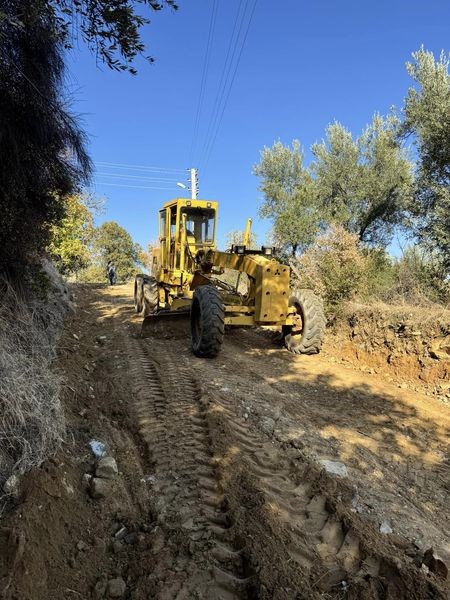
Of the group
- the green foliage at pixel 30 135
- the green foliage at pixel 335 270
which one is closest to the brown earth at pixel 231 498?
the green foliage at pixel 30 135

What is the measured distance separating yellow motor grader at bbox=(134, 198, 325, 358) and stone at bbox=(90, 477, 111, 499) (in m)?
4.40

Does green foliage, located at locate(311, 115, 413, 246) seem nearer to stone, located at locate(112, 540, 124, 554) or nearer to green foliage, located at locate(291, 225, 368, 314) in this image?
green foliage, located at locate(291, 225, 368, 314)

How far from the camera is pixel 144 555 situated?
2738 mm

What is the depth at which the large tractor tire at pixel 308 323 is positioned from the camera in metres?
8.70

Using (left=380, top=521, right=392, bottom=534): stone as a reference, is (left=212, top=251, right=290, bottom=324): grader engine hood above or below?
above

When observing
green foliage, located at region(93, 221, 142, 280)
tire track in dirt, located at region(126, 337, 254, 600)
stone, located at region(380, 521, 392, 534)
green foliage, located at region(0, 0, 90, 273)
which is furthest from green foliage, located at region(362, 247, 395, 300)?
green foliage, located at region(93, 221, 142, 280)

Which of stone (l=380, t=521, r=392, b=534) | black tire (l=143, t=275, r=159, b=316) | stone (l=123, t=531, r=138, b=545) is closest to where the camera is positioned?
stone (l=123, t=531, r=138, b=545)

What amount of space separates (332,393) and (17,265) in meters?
4.82

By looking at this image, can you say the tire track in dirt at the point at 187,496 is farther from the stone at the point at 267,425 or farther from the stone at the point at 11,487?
the stone at the point at 11,487

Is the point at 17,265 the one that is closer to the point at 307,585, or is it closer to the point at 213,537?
the point at 213,537

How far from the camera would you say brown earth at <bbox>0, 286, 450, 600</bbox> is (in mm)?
2545

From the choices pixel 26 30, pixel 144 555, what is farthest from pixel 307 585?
pixel 26 30

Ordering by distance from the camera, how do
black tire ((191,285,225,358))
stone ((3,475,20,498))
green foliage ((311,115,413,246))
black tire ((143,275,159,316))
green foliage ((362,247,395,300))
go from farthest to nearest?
green foliage ((311,115,413,246)) < black tire ((143,275,159,316)) < green foliage ((362,247,395,300)) < black tire ((191,285,225,358)) < stone ((3,475,20,498))

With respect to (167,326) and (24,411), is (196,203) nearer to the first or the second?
(167,326)
